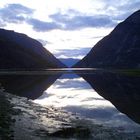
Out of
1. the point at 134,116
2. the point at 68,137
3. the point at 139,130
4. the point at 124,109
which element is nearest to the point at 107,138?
the point at 68,137

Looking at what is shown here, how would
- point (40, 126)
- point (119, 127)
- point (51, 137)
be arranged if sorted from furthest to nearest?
point (119, 127)
point (40, 126)
point (51, 137)

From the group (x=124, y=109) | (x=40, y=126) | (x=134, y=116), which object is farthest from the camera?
(x=124, y=109)

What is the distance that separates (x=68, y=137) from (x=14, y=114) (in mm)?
8243

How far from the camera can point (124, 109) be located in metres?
43.4

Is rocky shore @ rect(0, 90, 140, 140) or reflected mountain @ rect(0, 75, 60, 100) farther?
reflected mountain @ rect(0, 75, 60, 100)

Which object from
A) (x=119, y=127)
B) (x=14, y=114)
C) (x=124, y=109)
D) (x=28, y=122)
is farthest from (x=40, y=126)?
(x=124, y=109)

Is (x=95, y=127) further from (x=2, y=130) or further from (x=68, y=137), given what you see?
(x=2, y=130)

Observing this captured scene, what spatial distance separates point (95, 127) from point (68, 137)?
5417 mm

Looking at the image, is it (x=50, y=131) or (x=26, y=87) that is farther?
(x=26, y=87)

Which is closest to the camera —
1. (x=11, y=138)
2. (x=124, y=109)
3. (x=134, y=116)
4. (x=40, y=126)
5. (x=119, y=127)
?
(x=11, y=138)

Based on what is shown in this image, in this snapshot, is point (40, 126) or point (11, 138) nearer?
point (11, 138)

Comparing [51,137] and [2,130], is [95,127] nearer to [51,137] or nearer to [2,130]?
[51,137]

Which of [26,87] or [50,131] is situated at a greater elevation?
[26,87]

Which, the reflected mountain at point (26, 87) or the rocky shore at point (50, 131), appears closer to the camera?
the rocky shore at point (50, 131)
